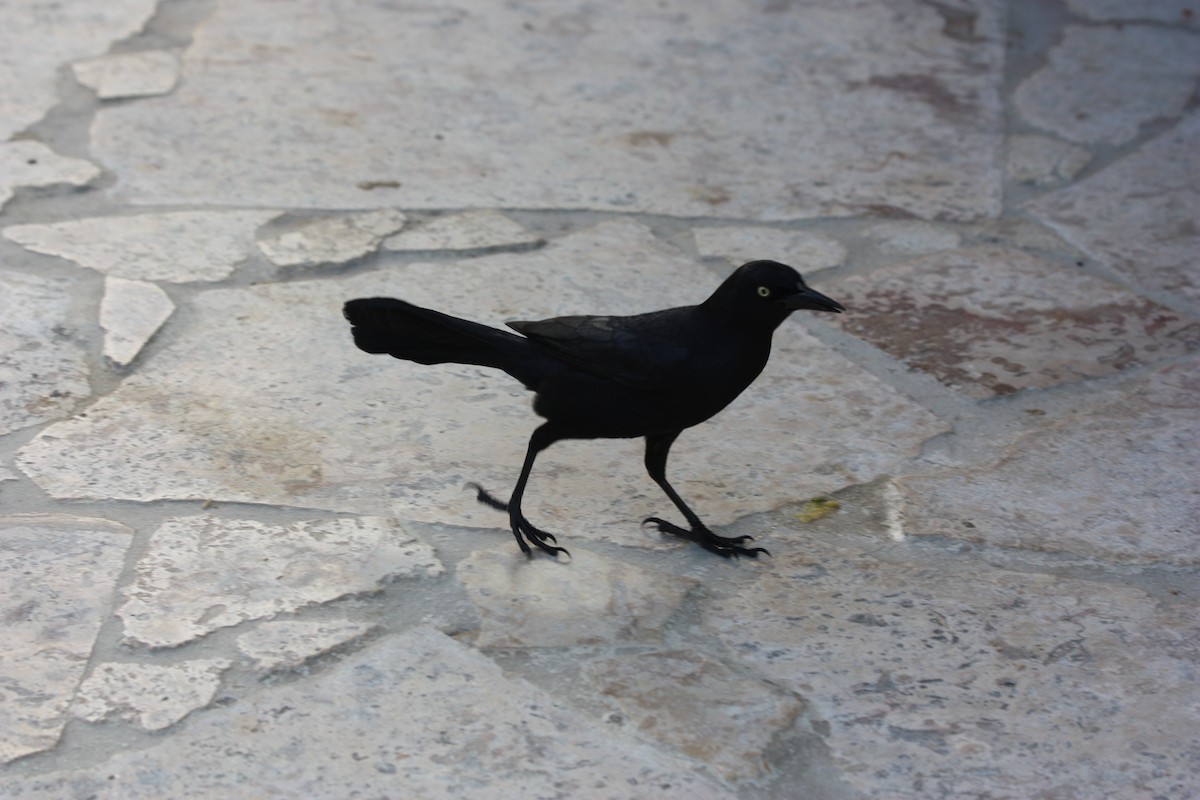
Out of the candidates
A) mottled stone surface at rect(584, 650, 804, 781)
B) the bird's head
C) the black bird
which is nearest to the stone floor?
mottled stone surface at rect(584, 650, 804, 781)

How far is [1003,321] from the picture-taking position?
143 inches

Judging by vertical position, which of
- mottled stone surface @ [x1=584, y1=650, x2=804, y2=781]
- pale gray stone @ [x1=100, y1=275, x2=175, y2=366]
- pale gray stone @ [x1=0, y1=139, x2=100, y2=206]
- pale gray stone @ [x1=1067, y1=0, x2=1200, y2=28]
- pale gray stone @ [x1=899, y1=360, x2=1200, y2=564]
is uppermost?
pale gray stone @ [x1=1067, y1=0, x2=1200, y2=28]

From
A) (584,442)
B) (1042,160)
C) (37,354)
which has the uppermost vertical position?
(1042,160)

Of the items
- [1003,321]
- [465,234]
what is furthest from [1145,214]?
[465,234]

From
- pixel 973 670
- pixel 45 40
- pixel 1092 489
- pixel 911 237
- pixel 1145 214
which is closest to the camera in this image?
pixel 973 670

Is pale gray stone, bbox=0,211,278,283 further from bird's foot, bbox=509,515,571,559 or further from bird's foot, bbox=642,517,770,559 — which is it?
bird's foot, bbox=642,517,770,559

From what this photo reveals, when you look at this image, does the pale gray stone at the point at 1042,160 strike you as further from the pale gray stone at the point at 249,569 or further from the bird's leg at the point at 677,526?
the pale gray stone at the point at 249,569

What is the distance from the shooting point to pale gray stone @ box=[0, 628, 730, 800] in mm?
2020

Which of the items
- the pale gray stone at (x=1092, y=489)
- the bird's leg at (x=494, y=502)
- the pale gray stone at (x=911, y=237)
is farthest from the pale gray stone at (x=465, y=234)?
the pale gray stone at (x=1092, y=489)

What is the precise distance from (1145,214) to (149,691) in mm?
3423

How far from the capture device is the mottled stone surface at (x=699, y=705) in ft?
7.06

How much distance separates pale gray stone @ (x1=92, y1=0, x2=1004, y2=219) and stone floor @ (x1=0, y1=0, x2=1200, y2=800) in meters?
0.02

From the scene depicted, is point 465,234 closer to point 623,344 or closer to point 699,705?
point 623,344

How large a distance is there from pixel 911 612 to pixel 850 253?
1662mm
